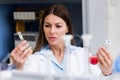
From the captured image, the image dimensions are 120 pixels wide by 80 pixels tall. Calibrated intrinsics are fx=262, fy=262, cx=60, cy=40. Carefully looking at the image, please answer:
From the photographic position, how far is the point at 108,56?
0.94 meters

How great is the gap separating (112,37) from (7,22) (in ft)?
3.02

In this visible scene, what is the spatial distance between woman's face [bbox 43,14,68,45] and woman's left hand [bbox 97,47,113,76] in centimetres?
45

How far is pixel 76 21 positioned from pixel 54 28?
0.81 m

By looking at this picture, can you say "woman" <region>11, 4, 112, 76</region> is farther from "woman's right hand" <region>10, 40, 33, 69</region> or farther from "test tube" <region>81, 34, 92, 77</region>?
"test tube" <region>81, 34, 92, 77</region>

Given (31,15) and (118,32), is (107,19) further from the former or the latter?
(31,15)

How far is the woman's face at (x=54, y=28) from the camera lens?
4.52 feet

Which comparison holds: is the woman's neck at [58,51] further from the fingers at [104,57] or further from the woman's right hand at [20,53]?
the fingers at [104,57]

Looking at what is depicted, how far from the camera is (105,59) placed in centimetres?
94

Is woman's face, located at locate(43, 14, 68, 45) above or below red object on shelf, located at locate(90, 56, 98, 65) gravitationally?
above

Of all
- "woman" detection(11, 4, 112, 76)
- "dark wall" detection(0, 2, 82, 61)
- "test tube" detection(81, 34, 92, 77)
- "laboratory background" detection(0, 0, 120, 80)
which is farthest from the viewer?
"dark wall" detection(0, 2, 82, 61)

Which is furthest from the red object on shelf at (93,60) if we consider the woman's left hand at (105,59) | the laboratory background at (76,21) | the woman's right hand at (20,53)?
the laboratory background at (76,21)

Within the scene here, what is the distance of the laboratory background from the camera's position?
74.7 inches

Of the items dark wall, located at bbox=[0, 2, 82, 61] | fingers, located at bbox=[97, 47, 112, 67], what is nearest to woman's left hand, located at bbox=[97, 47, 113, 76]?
fingers, located at bbox=[97, 47, 112, 67]

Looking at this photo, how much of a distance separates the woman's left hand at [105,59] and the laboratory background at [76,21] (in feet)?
2.63
